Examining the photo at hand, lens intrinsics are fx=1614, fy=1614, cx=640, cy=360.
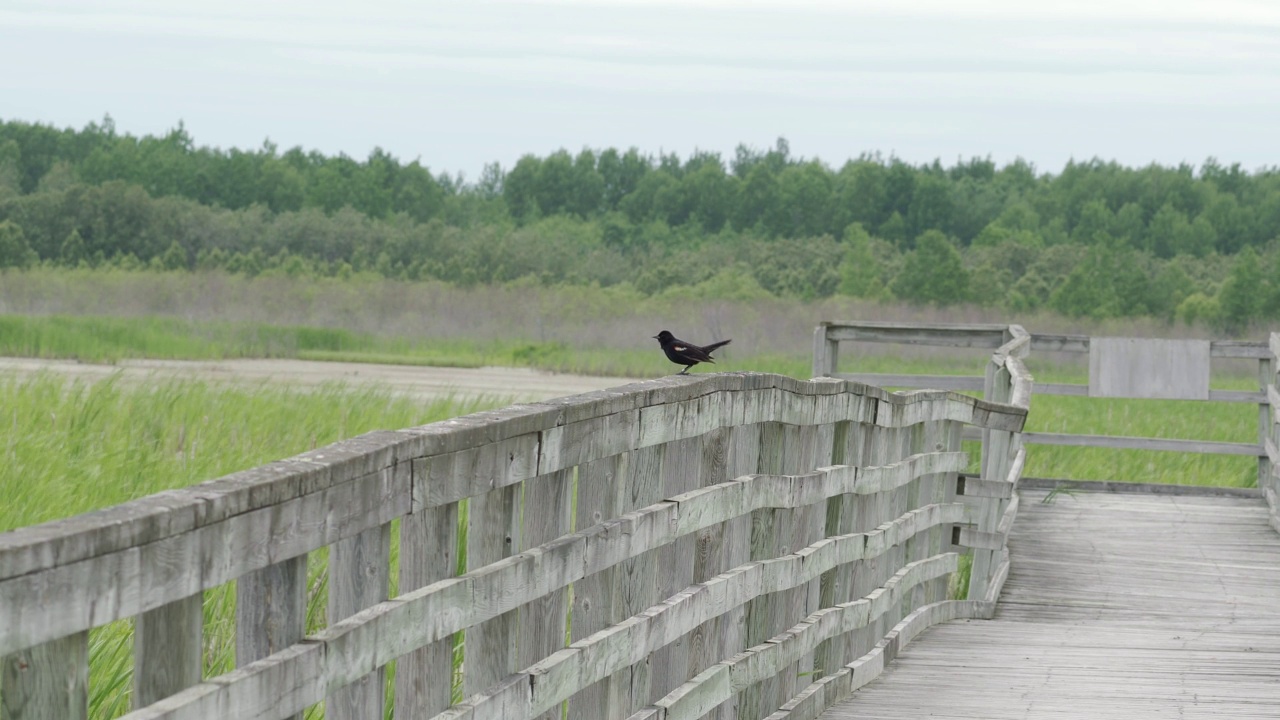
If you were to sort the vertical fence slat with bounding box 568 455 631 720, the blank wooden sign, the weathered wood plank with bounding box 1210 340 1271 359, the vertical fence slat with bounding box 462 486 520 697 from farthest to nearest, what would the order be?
the blank wooden sign → the weathered wood plank with bounding box 1210 340 1271 359 → the vertical fence slat with bounding box 568 455 631 720 → the vertical fence slat with bounding box 462 486 520 697

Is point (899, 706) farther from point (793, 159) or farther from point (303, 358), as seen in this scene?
point (793, 159)

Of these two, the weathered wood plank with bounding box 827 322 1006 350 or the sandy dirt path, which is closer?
the weathered wood plank with bounding box 827 322 1006 350

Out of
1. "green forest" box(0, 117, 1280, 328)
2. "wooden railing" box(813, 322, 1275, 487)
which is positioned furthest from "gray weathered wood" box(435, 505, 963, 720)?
"green forest" box(0, 117, 1280, 328)

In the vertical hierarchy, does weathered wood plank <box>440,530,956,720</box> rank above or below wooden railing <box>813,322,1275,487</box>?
below

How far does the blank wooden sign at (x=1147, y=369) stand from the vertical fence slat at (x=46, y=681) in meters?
11.0

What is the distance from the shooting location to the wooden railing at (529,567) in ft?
6.47

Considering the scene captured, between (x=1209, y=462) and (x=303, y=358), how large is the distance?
864 inches

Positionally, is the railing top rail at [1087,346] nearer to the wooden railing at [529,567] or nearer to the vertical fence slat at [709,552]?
the wooden railing at [529,567]

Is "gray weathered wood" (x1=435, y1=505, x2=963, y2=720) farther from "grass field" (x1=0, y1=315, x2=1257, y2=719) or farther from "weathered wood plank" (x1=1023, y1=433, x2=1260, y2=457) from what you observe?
"weathered wood plank" (x1=1023, y1=433, x2=1260, y2=457)

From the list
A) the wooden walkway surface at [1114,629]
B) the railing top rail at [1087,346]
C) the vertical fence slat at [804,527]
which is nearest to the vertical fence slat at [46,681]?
the vertical fence slat at [804,527]

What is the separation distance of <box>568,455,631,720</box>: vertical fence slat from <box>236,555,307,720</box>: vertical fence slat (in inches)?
47.2

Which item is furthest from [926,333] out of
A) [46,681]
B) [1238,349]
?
[46,681]

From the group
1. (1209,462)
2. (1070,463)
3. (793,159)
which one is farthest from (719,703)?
(793,159)

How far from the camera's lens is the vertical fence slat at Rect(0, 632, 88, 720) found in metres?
1.83
